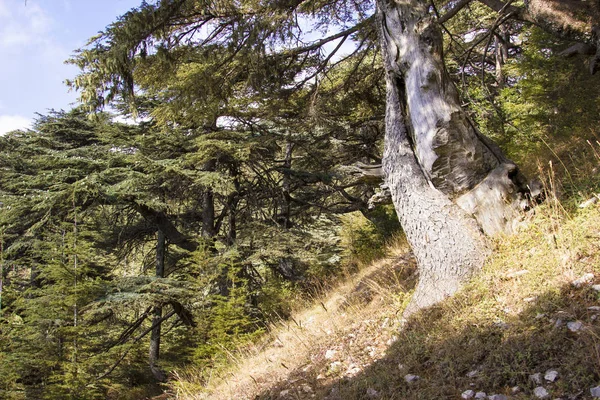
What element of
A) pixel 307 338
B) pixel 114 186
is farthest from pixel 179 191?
pixel 307 338

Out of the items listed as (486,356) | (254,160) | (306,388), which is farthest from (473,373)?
(254,160)

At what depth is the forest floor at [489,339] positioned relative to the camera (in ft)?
9.60

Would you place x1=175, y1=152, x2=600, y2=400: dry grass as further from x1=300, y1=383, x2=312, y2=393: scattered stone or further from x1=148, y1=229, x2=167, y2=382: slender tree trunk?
x1=148, y1=229, x2=167, y2=382: slender tree trunk

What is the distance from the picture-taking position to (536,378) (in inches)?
110

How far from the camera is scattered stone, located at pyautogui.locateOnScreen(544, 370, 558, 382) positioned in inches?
107

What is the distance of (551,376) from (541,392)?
0.16m

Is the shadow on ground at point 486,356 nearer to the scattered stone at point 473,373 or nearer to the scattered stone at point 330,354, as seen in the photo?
the scattered stone at point 473,373

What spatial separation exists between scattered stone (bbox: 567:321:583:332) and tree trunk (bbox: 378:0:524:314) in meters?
1.54

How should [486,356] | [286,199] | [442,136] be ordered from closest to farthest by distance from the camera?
[486,356] < [442,136] < [286,199]

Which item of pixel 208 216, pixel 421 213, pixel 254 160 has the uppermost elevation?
pixel 254 160

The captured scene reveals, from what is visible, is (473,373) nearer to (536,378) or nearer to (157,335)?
(536,378)

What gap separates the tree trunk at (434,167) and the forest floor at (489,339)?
1.06 ft

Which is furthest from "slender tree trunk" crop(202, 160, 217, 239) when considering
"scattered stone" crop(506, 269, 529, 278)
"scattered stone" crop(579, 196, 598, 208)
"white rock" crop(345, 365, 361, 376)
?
"scattered stone" crop(579, 196, 598, 208)

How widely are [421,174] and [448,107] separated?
0.93 m
